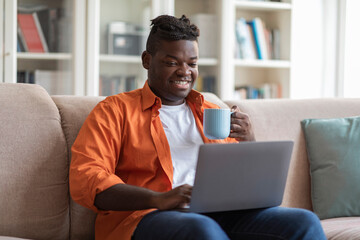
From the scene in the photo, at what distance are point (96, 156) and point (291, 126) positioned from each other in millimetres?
874

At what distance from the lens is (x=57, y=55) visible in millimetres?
3115

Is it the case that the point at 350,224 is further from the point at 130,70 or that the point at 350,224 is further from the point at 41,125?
the point at 130,70

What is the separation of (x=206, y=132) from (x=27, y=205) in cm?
60

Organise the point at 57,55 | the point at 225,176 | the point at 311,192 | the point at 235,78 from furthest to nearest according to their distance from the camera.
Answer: the point at 235,78
the point at 57,55
the point at 311,192
the point at 225,176

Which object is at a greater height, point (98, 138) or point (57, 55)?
point (57, 55)

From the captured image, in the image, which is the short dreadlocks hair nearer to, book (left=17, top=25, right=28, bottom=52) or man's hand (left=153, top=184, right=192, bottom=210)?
man's hand (left=153, top=184, right=192, bottom=210)

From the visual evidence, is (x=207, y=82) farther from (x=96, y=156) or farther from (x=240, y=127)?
(x=96, y=156)

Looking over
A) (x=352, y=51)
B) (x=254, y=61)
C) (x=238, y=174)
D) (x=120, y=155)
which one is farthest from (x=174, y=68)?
(x=352, y=51)

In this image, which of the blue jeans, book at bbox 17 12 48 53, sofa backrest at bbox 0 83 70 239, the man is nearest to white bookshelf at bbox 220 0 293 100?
book at bbox 17 12 48 53

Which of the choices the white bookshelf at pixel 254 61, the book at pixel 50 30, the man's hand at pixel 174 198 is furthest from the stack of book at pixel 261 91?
the man's hand at pixel 174 198

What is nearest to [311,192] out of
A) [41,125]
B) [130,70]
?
[41,125]

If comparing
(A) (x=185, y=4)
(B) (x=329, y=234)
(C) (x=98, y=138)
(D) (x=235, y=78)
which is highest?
(A) (x=185, y=4)

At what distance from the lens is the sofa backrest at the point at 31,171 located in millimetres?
1560

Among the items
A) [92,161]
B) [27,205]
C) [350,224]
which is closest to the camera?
[92,161]
